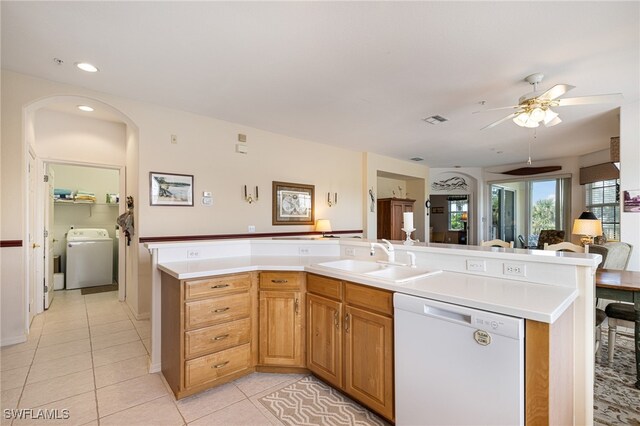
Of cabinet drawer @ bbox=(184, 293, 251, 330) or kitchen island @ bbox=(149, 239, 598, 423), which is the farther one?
cabinet drawer @ bbox=(184, 293, 251, 330)

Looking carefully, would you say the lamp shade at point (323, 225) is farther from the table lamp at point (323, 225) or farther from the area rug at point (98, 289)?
the area rug at point (98, 289)

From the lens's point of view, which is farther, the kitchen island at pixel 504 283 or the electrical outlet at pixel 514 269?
the electrical outlet at pixel 514 269

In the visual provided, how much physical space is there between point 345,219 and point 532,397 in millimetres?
4865

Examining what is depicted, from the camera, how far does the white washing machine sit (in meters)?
5.13

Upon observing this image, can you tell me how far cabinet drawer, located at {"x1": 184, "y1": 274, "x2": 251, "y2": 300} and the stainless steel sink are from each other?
62 cm

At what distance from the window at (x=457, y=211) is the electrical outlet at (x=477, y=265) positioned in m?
7.24

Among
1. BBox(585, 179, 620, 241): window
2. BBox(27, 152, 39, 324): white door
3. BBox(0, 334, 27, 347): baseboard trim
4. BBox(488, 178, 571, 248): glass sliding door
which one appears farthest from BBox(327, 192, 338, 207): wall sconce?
BBox(488, 178, 571, 248): glass sliding door

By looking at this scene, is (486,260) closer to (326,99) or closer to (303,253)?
(303,253)

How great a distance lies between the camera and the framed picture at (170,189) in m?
3.62

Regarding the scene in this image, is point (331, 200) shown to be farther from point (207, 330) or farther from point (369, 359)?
point (369, 359)

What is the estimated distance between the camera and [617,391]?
2227 mm

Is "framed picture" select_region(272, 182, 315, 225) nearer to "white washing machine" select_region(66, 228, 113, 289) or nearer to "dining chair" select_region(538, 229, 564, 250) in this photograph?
"white washing machine" select_region(66, 228, 113, 289)

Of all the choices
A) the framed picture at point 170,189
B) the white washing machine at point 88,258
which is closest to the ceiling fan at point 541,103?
the framed picture at point 170,189

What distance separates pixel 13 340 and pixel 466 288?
13.8 ft
